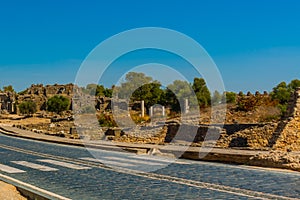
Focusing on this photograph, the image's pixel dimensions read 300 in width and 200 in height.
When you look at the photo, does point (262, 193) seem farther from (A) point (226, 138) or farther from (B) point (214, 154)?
(A) point (226, 138)

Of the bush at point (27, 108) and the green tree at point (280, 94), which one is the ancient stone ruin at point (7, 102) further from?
the green tree at point (280, 94)

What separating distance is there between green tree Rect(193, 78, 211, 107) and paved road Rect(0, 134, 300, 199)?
128 feet

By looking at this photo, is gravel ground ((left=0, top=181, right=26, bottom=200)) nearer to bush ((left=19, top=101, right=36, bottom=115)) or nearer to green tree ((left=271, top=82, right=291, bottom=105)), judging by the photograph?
green tree ((left=271, top=82, right=291, bottom=105))

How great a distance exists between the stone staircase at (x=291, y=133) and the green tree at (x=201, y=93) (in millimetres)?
33209

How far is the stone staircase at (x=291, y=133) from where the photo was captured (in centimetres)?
1994

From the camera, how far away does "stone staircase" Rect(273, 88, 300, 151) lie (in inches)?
785

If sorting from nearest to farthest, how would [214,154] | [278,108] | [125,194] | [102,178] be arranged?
[125,194]
[102,178]
[214,154]
[278,108]

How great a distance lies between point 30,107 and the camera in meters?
74.4

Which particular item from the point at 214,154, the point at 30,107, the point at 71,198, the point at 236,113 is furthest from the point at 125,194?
the point at 30,107

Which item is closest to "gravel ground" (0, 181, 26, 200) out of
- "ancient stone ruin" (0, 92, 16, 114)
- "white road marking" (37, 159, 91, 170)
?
"white road marking" (37, 159, 91, 170)

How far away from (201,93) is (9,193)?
49761 millimetres

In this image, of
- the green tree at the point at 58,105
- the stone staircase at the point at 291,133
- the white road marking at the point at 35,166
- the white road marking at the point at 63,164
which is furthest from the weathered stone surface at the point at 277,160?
the green tree at the point at 58,105

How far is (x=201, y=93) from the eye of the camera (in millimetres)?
58531

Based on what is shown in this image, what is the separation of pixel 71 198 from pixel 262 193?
393cm
